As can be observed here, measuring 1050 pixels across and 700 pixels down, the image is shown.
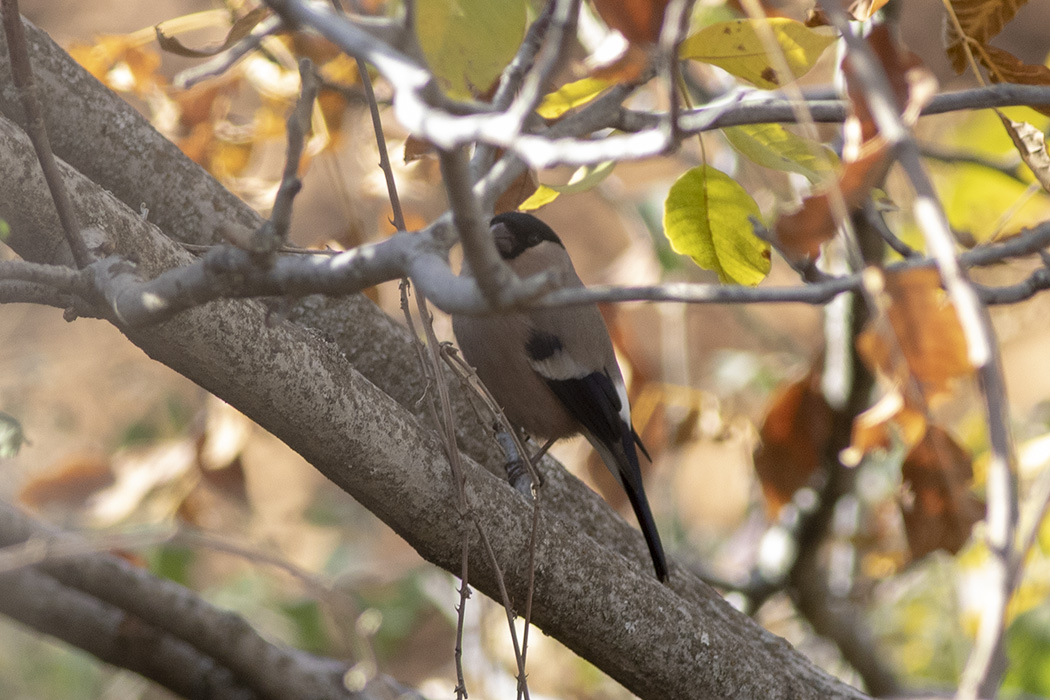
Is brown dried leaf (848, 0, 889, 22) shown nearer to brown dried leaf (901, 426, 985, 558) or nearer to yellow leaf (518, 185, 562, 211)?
yellow leaf (518, 185, 562, 211)

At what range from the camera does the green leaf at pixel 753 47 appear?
1.35m

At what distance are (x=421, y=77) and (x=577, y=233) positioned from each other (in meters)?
8.40

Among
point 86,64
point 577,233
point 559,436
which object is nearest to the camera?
point 86,64

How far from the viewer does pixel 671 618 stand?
5.87 ft

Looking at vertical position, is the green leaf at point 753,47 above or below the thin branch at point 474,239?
above

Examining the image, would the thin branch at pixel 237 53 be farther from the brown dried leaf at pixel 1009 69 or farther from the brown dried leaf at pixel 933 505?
the brown dried leaf at pixel 933 505

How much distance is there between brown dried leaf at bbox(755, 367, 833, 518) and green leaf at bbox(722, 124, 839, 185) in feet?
3.98

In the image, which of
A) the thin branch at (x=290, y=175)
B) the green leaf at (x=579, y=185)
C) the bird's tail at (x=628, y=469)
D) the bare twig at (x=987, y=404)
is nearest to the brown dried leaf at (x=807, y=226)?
the bare twig at (x=987, y=404)

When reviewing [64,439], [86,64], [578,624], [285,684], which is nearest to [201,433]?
[285,684]

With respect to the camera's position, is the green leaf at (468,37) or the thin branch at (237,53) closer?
the thin branch at (237,53)

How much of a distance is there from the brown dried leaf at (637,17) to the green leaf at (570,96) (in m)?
0.33

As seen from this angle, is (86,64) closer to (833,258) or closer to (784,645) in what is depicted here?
(784,645)

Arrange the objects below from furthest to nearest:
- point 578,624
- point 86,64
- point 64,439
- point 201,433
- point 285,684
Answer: point 64,439, point 201,433, point 86,64, point 285,684, point 578,624

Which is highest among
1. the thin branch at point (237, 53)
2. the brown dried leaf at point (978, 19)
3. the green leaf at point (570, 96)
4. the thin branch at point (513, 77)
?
the brown dried leaf at point (978, 19)
